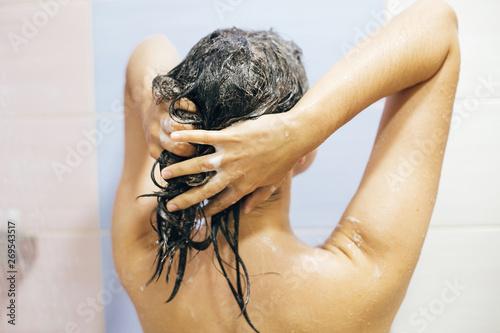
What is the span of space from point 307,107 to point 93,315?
0.97m

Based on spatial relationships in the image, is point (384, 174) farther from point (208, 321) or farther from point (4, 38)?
point (4, 38)

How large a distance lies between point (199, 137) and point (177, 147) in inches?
2.1

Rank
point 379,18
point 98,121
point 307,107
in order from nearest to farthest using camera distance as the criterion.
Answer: point 307,107 → point 379,18 → point 98,121

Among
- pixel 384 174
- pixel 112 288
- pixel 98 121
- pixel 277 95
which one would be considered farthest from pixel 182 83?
pixel 112 288

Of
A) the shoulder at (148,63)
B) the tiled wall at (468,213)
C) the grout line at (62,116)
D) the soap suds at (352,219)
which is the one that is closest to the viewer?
the soap suds at (352,219)

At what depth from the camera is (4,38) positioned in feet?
3.58

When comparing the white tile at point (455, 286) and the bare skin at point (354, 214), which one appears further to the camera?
the white tile at point (455, 286)

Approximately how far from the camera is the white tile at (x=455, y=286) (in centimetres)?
96

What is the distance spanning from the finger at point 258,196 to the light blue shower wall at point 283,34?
41 cm

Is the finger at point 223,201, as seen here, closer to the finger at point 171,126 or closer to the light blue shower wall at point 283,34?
the finger at point 171,126

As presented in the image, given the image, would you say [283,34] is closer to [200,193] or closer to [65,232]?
[200,193]

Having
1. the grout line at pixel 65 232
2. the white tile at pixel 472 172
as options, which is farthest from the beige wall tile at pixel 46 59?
the white tile at pixel 472 172

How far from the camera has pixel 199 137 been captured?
460mm

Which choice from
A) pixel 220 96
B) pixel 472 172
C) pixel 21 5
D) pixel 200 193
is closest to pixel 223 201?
pixel 200 193
